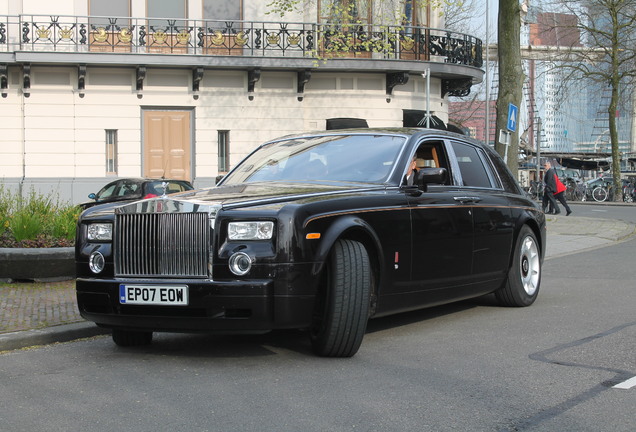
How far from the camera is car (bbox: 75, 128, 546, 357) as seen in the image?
A: 5.54 meters

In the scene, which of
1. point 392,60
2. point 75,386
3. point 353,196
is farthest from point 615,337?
point 392,60

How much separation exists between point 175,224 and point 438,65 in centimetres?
2292

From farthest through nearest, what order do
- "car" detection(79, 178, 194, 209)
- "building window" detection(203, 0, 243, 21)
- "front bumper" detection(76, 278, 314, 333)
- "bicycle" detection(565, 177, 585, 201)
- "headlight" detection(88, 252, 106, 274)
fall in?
"bicycle" detection(565, 177, 585, 201) < "building window" detection(203, 0, 243, 21) < "car" detection(79, 178, 194, 209) < "headlight" detection(88, 252, 106, 274) < "front bumper" detection(76, 278, 314, 333)

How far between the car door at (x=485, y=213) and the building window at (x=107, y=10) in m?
20.3

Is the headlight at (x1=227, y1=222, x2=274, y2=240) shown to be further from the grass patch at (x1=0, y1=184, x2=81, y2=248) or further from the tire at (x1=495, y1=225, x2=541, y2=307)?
the grass patch at (x1=0, y1=184, x2=81, y2=248)

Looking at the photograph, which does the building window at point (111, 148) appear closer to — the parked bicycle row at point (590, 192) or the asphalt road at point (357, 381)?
the asphalt road at point (357, 381)

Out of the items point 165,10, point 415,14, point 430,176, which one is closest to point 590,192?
point 415,14

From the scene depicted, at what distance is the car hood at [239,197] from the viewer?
18.8ft

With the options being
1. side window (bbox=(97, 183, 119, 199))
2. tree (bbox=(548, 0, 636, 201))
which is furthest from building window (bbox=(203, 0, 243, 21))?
tree (bbox=(548, 0, 636, 201))

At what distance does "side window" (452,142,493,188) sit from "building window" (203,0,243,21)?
20091 mm

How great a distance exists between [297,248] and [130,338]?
6.10 ft

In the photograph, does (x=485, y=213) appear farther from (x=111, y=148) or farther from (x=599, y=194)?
(x=599, y=194)

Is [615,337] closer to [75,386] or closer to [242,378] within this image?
[242,378]

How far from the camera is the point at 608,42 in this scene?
140ft
